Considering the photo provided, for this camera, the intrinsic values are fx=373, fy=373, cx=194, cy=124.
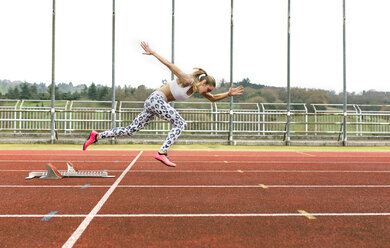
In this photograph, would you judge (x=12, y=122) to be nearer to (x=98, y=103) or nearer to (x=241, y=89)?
(x=98, y=103)

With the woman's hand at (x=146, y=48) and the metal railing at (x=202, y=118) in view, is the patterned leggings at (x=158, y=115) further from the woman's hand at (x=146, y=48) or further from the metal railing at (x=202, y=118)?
the metal railing at (x=202, y=118)

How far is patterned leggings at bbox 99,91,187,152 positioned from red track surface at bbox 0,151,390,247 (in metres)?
0.78

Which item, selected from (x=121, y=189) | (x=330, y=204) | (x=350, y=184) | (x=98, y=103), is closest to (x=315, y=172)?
(x=350, y=184)

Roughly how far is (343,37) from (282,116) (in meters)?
4.88

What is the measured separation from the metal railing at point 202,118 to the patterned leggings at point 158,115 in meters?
10.7

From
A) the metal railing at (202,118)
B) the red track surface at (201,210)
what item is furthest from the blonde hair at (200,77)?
the metal railing at (202,118)

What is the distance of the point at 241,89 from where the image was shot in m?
6.49

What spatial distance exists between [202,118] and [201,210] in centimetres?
1426

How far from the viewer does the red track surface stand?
3.11 metres

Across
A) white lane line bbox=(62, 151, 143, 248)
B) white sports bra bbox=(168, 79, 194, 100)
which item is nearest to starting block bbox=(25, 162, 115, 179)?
white lane line bbox=(62, 151, 143, 248)

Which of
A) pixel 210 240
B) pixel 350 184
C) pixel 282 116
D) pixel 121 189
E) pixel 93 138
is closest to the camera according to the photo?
pixel 210 240

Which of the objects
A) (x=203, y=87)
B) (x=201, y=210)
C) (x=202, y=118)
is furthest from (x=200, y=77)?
(x=202, y=118)

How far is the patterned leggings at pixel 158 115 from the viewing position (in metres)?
6.23

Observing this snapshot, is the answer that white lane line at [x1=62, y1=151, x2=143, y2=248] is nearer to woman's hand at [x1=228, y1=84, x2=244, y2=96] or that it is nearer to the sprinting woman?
the sprinting woman
